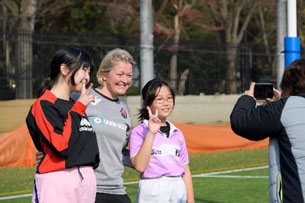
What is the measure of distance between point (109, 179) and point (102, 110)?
0.54 metres

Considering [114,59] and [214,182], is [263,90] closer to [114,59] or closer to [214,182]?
[114,59]

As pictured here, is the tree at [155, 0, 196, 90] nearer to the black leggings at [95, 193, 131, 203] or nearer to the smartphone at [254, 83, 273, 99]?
the black leggings at [95, 193, 131, 203]

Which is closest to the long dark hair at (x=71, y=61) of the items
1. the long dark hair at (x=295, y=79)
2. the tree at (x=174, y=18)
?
the long dark hair at (x=295, y=79)

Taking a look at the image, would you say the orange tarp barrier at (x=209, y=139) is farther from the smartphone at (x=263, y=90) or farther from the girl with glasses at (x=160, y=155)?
the smartphone at (x=263, y=90)

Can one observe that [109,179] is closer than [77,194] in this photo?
No

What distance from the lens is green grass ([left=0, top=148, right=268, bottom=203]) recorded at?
10.3 meters

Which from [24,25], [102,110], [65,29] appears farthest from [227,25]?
[102,110]

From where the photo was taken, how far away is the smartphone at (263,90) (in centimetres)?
478

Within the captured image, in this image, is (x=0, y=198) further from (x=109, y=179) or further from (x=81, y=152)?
→ (x=81, y=152)

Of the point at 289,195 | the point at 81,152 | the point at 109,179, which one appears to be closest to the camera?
the point at 289,195

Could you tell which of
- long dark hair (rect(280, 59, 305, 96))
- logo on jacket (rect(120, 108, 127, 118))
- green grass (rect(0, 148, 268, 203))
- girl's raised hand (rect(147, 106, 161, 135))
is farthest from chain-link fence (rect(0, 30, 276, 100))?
long dark hair (rect(280, 59, 305, 96))

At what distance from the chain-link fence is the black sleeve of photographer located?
1484cm

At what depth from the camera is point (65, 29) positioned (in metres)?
38.9

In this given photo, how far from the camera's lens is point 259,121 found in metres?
4.23
